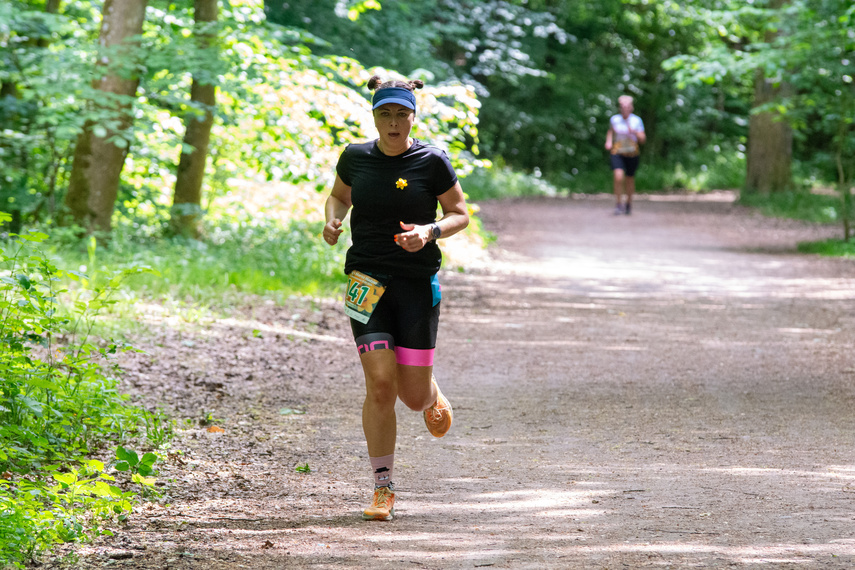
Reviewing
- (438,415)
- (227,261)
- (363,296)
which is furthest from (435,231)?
(227,261)

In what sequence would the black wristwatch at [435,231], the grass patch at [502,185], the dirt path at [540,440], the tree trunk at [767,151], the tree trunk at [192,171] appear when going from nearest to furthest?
the dirt path at [540,440], the black wristwatch at [435,231], the tree trunk at [192,171], the tree trunk at [767,151], the grass patch at [502,185]

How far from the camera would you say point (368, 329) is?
447cm

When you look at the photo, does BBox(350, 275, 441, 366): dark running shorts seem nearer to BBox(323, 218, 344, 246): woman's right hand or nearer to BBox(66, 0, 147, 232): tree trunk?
BBox(323, 218, 344, 246): woman's right hand

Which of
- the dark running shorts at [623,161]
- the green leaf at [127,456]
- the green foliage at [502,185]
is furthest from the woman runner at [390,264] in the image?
the green foliage at [502,185]

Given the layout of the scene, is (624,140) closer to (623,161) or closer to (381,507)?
(623,161)

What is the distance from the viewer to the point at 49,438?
199 inches

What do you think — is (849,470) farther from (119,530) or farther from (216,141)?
(216,141)

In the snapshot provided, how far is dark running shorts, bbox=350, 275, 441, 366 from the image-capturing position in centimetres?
448

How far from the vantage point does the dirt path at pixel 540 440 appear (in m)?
4.05

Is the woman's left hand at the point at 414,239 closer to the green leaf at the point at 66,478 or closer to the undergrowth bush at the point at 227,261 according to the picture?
the green leaf at the point at 66,478

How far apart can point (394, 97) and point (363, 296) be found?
940 mm

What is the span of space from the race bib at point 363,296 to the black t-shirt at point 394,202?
0.23 ft

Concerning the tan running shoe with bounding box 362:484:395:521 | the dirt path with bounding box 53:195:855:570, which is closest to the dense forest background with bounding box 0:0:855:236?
the dirt path with bounding box 53:195:855:570

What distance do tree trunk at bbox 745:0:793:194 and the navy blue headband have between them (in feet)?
72.5
